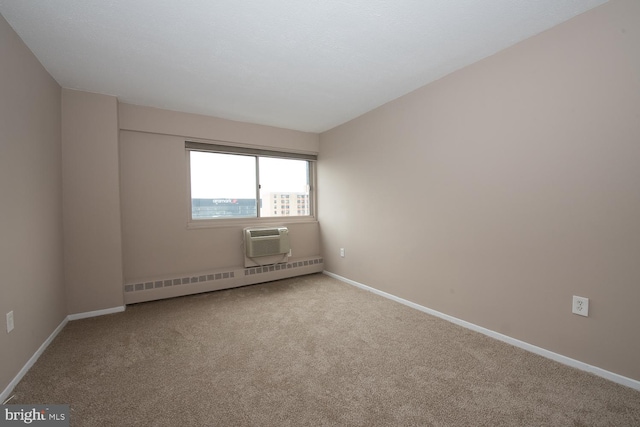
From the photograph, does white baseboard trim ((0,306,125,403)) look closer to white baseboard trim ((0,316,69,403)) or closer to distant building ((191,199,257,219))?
white baseboard trim ((0,316,69,403))

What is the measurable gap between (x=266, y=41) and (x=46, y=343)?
2.94 m

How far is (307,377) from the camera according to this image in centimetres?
169

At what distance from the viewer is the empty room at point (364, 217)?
5.04 feet

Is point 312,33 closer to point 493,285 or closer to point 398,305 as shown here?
point 493,285

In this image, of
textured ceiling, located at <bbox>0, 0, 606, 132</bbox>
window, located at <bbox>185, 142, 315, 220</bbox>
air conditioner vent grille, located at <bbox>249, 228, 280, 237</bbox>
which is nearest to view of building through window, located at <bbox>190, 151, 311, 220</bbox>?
window, located at <bbox>185, 142, 315, 220</bbox>

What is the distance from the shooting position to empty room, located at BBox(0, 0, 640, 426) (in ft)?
5.04

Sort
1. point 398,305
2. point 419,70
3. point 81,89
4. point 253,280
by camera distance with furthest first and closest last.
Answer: point 253,280 → point 398,305 → point 81,89 → point 419,70

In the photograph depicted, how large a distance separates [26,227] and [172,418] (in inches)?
67.9

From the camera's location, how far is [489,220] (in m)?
2.19

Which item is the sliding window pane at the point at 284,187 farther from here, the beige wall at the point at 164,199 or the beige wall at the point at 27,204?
the beige wall at the point at 27,204

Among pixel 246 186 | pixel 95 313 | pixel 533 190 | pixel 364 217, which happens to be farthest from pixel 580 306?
pixel 95 313

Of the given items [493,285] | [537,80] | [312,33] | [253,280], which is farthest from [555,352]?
[253,280]

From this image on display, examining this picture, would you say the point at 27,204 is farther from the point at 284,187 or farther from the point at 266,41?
the point at 284,187

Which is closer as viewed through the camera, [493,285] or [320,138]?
[493,285]
